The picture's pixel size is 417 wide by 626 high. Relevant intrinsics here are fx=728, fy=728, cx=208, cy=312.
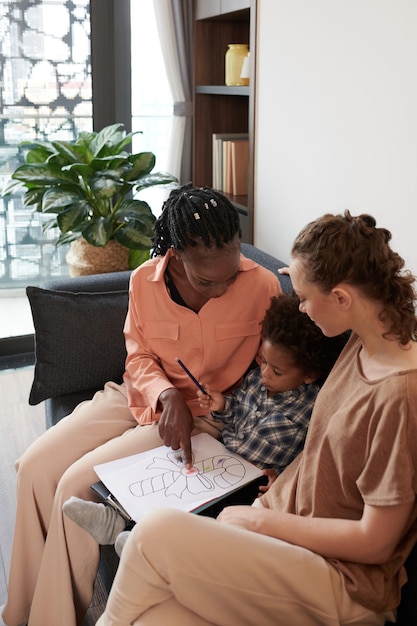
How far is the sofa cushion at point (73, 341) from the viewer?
213 centimetres

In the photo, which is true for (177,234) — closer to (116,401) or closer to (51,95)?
(116,401)

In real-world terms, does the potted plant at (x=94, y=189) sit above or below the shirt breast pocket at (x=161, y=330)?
above

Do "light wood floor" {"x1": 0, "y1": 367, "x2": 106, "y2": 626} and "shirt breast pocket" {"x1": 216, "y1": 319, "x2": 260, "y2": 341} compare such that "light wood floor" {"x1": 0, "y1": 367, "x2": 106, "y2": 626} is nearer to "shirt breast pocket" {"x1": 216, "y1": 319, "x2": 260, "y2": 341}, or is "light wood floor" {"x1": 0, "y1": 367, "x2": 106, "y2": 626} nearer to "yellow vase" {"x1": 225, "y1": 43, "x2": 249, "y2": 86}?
"shirt breast pocket" {"x1": 216, "y1": 319, "x2": 260, "y2": 341}

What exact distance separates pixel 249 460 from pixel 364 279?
608 mm

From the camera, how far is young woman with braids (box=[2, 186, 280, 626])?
1.68 m

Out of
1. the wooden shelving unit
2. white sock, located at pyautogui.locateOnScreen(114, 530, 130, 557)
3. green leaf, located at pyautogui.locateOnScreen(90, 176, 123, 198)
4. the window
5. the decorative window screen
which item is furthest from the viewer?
the window

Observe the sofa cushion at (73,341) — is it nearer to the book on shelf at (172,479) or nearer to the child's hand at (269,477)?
the book on shelf at (172,479)

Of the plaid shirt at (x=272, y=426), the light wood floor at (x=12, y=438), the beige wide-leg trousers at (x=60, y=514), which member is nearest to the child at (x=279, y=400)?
the plaid shirt at (x=272, y=426)

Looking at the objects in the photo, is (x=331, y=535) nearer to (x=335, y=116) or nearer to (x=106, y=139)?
(x=335, y=116)

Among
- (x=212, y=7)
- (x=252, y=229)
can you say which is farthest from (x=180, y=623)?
(x=212, y=7)

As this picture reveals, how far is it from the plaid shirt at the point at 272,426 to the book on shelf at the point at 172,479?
0.03 metres

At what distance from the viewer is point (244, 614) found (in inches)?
50.3

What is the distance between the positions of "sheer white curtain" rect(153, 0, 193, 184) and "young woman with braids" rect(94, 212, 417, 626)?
2345 millimetres

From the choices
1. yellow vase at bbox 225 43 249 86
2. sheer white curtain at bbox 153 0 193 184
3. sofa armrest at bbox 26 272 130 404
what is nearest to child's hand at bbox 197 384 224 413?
sofa armrest at bbox 26 272 130 404
